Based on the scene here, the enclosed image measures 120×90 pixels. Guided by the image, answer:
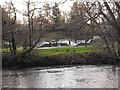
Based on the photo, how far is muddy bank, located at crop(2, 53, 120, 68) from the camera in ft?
81.1

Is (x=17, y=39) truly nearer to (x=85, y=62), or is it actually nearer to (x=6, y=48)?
(x=6, y=48)

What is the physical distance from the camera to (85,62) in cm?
2619

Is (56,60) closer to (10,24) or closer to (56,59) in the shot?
(56,59)

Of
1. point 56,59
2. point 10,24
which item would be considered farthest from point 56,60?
point 10,24

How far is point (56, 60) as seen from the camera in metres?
25.8

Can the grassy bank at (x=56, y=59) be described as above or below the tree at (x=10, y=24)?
below

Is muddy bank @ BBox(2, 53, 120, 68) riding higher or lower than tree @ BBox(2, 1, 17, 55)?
lower

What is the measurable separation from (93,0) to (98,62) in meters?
20.8

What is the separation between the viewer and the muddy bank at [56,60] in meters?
24.7

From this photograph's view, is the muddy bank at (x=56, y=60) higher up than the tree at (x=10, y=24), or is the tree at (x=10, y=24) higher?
the tree at (x=10, y=24)

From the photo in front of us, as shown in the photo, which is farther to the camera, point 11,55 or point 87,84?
point 11,55

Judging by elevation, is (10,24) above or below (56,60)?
above

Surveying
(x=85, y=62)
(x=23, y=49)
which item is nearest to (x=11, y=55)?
(x=23, y=49)

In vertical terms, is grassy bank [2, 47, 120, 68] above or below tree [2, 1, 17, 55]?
below
